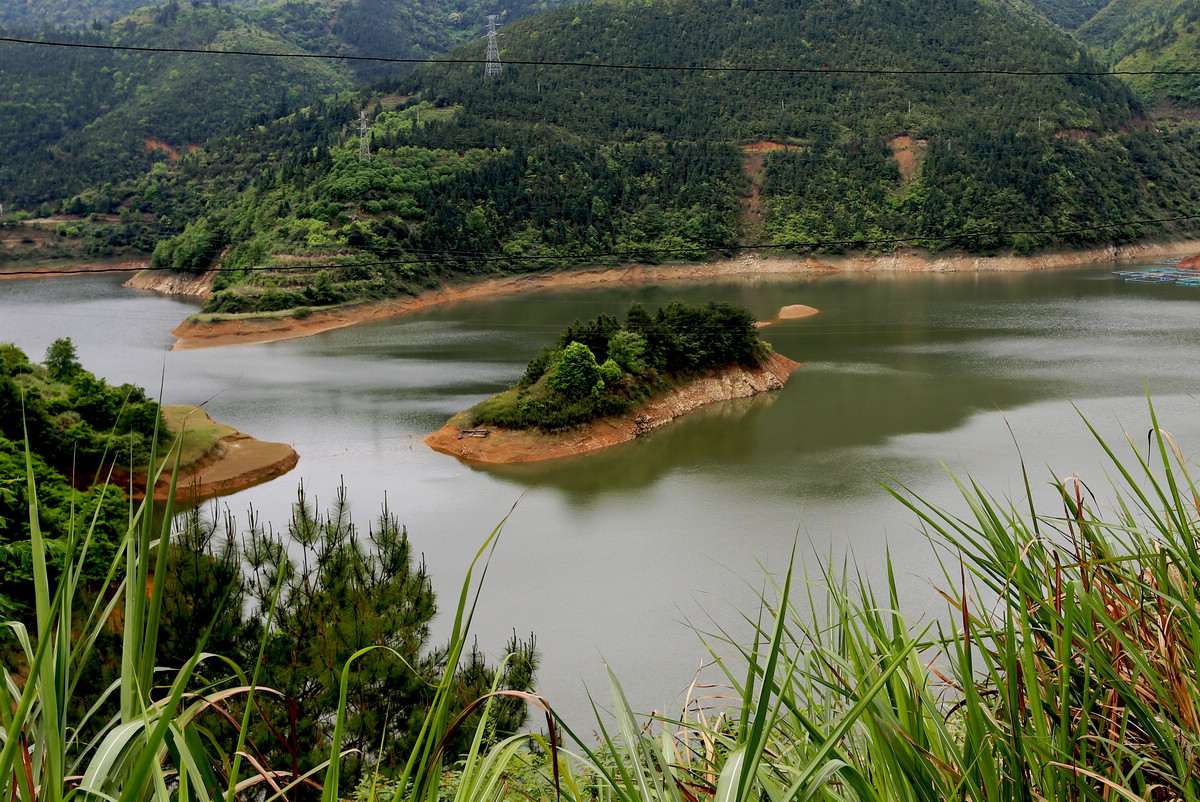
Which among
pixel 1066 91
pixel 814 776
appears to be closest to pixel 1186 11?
pixel 1066 91

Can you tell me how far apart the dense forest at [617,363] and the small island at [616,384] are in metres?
0.02

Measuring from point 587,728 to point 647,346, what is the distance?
518 inches

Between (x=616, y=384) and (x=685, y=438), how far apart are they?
6.09 ft

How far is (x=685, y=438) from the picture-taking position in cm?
1905

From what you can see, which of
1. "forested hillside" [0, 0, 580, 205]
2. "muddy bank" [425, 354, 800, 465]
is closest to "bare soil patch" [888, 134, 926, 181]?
"muddy bank" [425, 354, 800, 465]

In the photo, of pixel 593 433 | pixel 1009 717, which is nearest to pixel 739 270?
pixel 593 433

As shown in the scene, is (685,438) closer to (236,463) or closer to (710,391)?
(710,391)

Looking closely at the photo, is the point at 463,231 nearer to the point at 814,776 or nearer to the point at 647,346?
the point at 647,346

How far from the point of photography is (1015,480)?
49.1 feet

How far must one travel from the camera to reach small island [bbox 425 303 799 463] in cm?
1842

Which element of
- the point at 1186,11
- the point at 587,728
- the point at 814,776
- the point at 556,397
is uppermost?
the point at 1186,11

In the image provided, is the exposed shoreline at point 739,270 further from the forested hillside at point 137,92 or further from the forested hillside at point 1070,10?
the forested hillside at point 1070,10

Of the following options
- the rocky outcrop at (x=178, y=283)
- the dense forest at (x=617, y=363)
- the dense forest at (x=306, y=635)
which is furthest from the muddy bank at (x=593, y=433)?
the rocky outcrop at (x=178, y=283)

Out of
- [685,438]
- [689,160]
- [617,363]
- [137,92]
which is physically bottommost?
[685,438]
